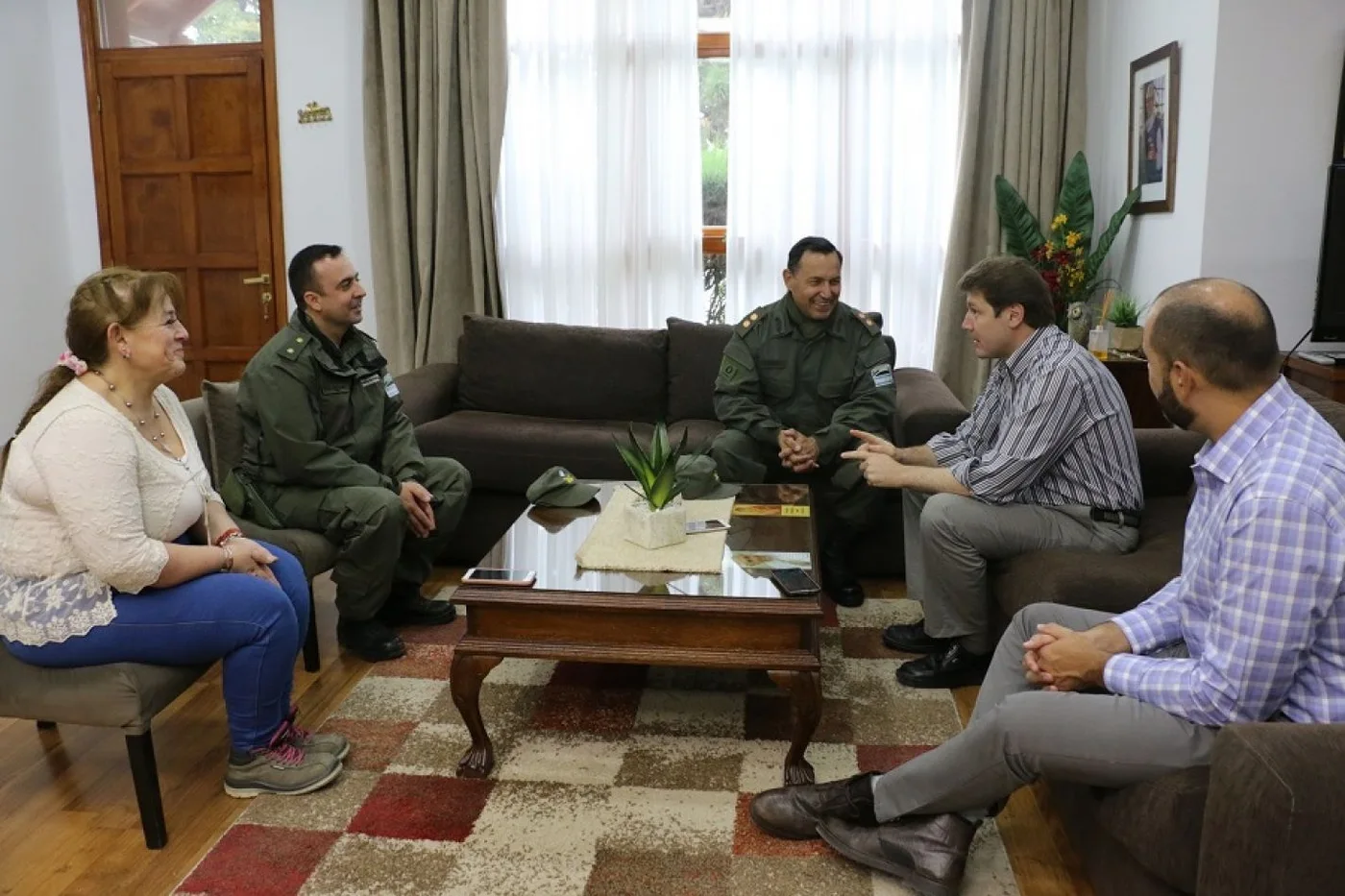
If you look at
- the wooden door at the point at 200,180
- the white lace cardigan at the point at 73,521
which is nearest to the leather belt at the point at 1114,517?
the white lace cardigan at the point at 73,521

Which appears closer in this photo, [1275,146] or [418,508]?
[418,508]

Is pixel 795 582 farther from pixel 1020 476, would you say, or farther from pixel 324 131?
pixel 324 131

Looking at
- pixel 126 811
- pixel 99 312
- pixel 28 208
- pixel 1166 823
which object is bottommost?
pixel 126 811

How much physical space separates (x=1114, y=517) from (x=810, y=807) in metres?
1.09

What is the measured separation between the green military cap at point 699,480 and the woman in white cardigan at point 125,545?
1156 millimetres

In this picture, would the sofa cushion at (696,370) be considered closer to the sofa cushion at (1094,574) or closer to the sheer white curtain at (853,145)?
the sheer white curtain at (853,145)

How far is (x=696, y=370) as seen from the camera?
13.8ft

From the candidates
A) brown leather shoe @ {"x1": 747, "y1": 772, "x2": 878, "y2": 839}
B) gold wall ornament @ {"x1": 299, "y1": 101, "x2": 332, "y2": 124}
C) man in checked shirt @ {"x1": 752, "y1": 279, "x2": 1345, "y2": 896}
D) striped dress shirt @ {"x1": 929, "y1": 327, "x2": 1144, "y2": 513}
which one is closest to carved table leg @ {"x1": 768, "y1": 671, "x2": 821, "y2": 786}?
brown leather shoe @ {"x1": 747, "y1": 772, "x2": 878, "y2": 839}

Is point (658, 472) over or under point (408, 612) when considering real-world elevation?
over

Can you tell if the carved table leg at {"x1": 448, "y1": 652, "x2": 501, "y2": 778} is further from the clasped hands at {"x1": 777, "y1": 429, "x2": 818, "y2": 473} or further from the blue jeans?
the clasped hands at {"x1": 777, "y1": 429, "x2": 818, "y2": 473}

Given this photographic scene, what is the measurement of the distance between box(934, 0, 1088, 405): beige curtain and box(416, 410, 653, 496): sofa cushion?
5.58 feet

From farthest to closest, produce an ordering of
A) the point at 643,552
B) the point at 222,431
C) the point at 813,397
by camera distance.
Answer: the point at 813,397 → the point at 222,431 → the point at 643,552

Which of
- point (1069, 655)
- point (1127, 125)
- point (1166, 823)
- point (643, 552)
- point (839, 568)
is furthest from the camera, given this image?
point (1127, 125)

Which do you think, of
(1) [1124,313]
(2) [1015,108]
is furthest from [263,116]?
(1) [1124,313]
